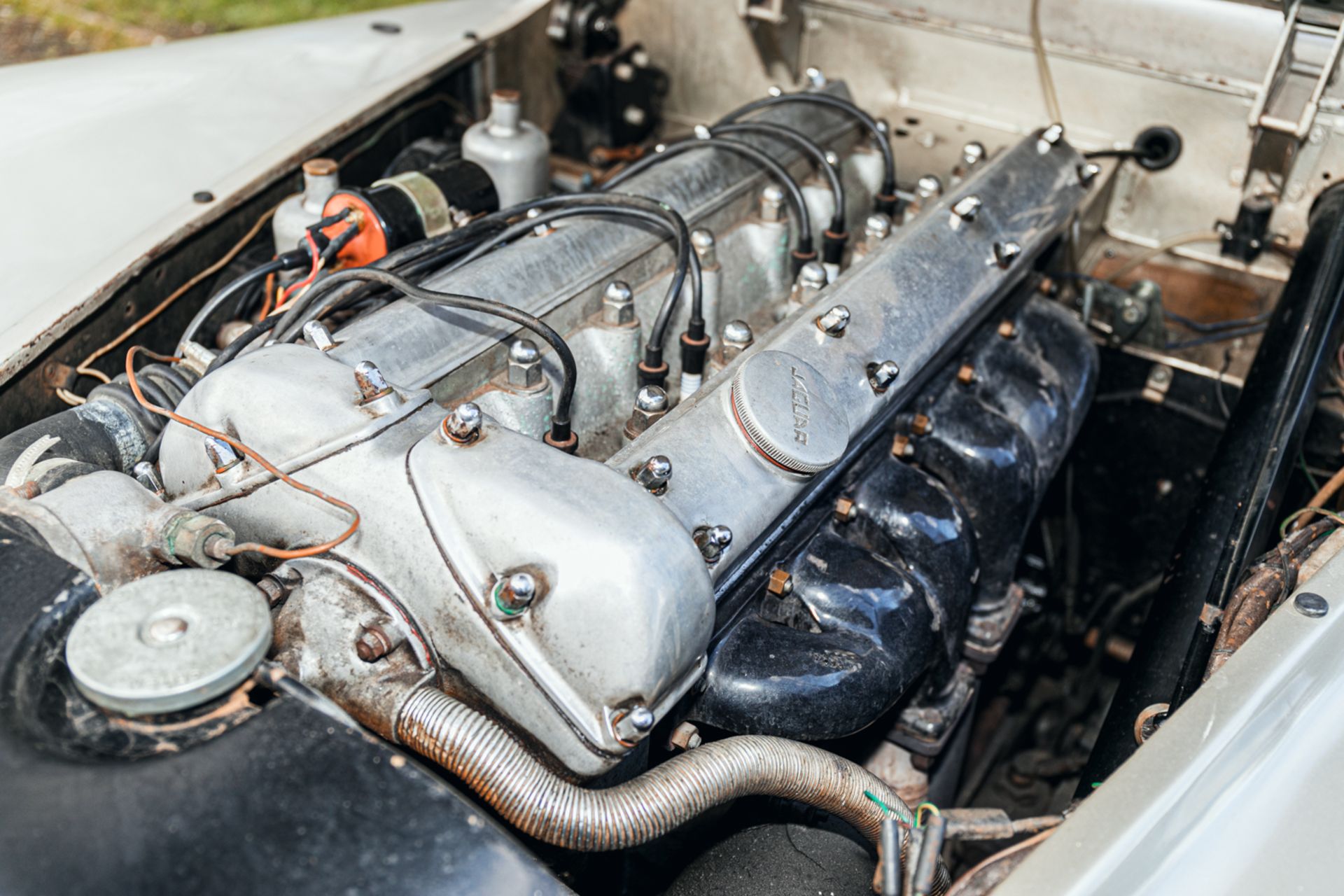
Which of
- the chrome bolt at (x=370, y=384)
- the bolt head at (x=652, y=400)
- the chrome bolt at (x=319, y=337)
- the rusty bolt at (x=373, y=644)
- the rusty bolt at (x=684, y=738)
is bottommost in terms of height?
the rusty bolt at (x=684, y=738)

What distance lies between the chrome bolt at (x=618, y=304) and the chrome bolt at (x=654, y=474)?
42cm

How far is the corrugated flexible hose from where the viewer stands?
107 cm

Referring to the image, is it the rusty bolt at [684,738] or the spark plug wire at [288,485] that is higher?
the spark plug wire at [288,485]

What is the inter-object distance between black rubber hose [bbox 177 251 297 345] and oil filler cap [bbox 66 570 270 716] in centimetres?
67

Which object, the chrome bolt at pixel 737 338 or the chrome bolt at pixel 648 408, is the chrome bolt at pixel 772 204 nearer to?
the chrome bolt at pixel 737 338

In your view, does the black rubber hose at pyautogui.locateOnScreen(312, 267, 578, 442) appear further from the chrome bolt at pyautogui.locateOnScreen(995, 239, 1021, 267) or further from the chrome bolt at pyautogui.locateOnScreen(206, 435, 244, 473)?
the chrome bolt at pyautogui.locateOnScreen(995, 239, 1021, 267)

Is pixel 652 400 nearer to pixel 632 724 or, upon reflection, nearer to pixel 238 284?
pixel 632 724

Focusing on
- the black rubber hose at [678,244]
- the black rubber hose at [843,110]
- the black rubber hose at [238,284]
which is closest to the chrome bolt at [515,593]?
the black rubber hose at [678,244]

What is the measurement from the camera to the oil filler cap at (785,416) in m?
1.37

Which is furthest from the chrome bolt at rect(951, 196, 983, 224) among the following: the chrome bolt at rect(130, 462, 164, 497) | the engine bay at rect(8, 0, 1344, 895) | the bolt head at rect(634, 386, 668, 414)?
the chrome bolt at rect(130, 462, 164, 497)

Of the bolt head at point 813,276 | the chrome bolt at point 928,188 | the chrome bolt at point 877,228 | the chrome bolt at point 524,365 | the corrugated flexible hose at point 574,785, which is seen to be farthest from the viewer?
the chrome bolt at point 928,188

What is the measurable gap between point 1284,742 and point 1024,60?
1698 mm

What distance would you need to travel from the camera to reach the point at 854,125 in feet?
7.60

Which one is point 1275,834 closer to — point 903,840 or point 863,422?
point 903,840
